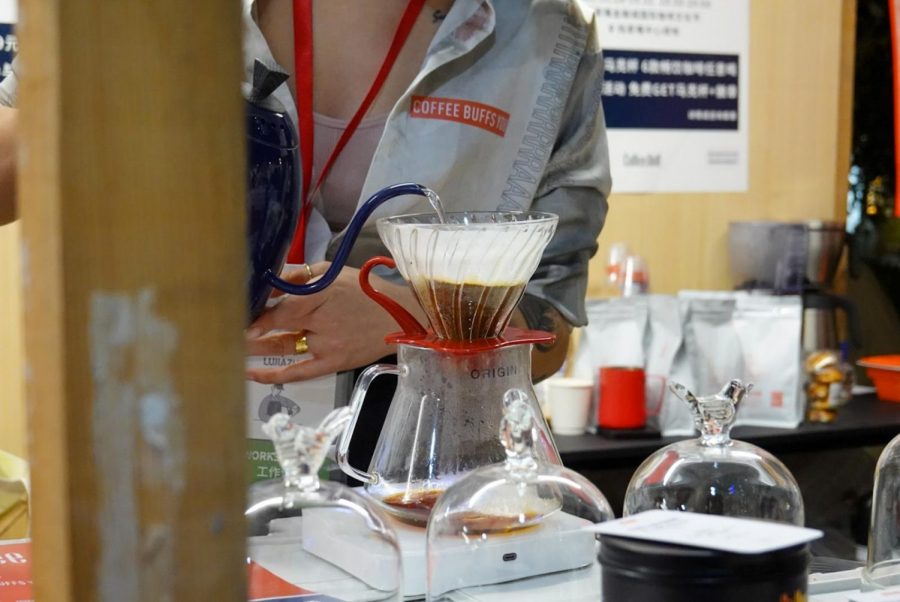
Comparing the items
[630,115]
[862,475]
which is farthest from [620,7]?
[862,475]

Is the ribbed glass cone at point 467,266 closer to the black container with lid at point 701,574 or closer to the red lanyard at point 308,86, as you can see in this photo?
the black container with lid at point 701,574

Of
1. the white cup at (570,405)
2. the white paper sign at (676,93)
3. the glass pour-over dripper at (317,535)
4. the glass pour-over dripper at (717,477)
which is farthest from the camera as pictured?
the white paper sign at (676,93)

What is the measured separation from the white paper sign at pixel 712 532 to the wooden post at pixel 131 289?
0.25 metres

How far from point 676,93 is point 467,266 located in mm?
2472

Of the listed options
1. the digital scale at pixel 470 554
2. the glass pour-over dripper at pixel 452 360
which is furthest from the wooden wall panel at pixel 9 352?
the digital scale at pixel 470 554

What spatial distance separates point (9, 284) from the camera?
2666mm

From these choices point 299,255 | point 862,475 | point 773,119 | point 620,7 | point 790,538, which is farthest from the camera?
point 773,119

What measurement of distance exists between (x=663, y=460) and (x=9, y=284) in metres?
2.16

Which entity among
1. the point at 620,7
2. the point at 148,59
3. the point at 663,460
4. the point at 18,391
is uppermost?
the point at 620,7

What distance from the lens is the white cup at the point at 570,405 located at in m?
2.76

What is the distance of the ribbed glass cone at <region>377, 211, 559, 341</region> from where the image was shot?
3.12ft

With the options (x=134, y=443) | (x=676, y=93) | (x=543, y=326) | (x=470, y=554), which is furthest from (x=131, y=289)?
(x=676, y=93)

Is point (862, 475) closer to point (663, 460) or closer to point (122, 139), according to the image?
point (663, 460)

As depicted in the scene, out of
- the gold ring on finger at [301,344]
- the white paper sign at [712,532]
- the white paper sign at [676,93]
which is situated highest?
the white paper sign at [676,93]
